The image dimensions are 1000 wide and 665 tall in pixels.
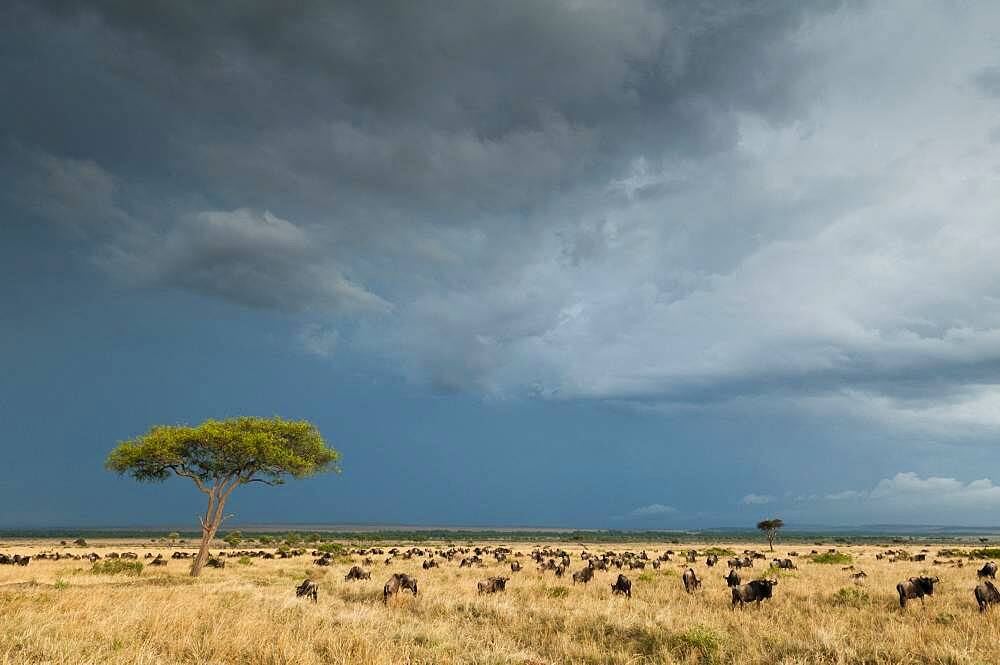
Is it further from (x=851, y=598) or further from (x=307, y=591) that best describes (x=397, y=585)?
(x=851, y=598)

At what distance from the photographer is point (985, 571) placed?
93.6 feet

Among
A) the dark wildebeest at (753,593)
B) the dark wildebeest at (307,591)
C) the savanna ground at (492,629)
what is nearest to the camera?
the savanna ground at (492,629)

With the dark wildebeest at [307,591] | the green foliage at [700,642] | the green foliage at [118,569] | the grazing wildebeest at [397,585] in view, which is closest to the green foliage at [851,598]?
the green foliage at [700,642]

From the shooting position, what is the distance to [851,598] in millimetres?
20641

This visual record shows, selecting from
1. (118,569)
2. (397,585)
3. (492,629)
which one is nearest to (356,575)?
(397,585)

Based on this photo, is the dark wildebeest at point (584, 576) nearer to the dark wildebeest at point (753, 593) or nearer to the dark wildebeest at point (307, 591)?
the dark wildebeest at point (753, 593)

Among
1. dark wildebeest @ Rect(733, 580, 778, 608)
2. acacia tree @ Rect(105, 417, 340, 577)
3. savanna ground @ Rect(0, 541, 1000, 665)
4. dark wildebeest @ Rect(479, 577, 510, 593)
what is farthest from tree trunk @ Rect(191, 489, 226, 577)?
dark wildebeest @ Rect(733, 580, 778, 608)

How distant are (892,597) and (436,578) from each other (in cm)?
2075

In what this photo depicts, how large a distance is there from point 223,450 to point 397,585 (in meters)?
19.1

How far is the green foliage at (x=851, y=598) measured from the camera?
64.5 ft

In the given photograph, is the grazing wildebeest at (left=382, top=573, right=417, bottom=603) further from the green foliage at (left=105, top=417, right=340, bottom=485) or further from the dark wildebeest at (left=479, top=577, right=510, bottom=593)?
the green foliage at (left=105, top=417, right=340, bottom=485)

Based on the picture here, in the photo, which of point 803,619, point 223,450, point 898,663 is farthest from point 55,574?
point 898,663

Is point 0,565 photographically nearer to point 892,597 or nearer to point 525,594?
point 525,594

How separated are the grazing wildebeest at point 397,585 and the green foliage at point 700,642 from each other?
35.8 ft
